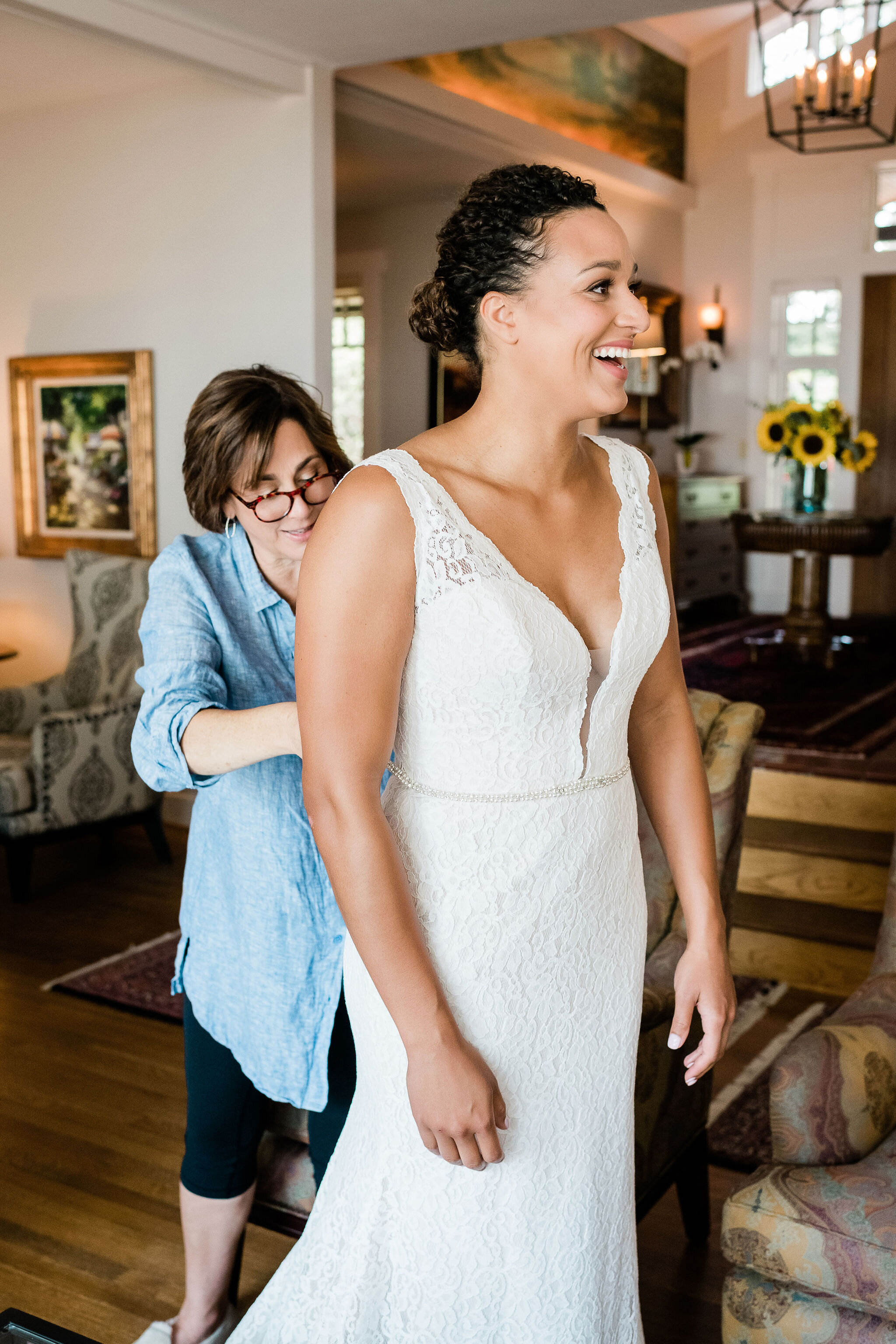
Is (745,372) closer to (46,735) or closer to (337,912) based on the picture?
(46,735)

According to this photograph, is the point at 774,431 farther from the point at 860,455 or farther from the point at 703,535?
the point at 703,535

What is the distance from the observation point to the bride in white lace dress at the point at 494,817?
1.12 metres

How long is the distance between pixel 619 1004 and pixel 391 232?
6.76m

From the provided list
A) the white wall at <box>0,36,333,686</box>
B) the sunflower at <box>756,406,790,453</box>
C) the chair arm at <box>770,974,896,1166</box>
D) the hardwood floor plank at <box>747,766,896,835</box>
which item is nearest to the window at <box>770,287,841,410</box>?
the sunflower at <box>756,406,790,453</box>

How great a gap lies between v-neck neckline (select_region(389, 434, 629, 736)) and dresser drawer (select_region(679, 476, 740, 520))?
7.36 metres

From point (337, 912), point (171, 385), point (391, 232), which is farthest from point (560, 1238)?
point (391, 232)

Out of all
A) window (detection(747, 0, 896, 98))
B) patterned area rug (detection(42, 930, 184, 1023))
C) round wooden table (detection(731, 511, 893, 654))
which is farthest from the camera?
window (detection(747, 0, 896, 98))

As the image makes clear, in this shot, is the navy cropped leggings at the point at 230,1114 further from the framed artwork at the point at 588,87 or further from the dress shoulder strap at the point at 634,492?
the framed artwork at the point at 588,87

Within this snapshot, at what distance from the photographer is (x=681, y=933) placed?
216 cm

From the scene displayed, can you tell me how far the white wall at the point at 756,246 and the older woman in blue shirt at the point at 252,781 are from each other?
26.4ft

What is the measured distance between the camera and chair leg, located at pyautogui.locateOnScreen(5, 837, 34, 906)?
14.0ft

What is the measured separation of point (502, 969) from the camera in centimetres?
122

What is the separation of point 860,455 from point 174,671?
5714mm

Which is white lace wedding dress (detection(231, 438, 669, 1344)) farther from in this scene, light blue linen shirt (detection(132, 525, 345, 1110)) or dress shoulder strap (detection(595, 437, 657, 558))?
light blue linen shirt (detection(132, 525, 345, 1110))
